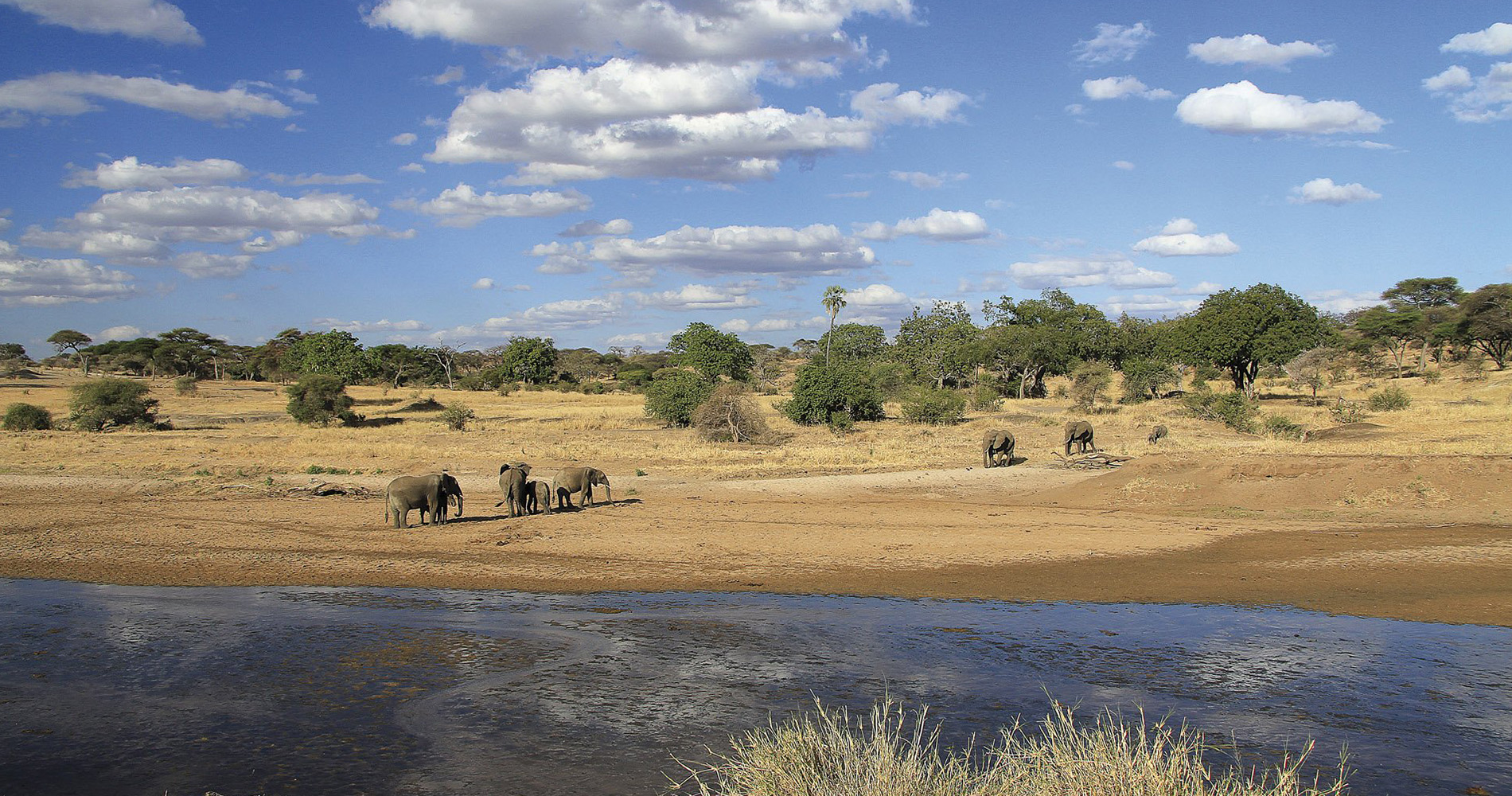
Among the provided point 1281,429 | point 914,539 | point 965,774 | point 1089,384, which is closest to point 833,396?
point 1089,384

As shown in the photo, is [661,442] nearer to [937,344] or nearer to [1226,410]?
[1226,410]

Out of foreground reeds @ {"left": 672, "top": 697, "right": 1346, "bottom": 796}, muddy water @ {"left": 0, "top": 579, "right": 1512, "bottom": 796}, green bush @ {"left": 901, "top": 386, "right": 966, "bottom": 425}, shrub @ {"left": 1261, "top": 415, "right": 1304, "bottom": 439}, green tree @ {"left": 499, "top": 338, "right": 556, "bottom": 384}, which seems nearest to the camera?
foreground reeds @ {"left": 672, "top": 697, "right": 1346, "bottom": 796}

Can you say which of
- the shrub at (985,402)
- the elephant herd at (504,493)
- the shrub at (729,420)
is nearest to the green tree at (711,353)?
the shrub at (985,402)

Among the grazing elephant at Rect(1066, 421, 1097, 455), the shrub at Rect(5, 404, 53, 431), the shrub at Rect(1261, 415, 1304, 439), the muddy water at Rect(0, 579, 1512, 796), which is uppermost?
the shrub at Rect(5, 404, 53, 431)

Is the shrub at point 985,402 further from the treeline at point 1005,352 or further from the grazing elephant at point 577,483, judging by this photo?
the grazing elephant at point 577,483

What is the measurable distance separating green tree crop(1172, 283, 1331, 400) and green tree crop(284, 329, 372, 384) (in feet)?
179

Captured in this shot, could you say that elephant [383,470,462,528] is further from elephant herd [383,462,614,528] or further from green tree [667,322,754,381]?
green tree [667,322,754,381]

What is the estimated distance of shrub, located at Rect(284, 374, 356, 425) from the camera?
43531mm

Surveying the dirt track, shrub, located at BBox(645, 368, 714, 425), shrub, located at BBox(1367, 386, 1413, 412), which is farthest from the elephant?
shrub, located at BBox(1367, 386, 1413, 412)

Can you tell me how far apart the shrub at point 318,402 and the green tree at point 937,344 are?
126ft

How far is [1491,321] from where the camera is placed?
58.5m

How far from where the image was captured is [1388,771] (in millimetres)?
6738

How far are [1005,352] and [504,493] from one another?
50022 mm

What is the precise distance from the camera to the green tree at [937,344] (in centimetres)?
6688
